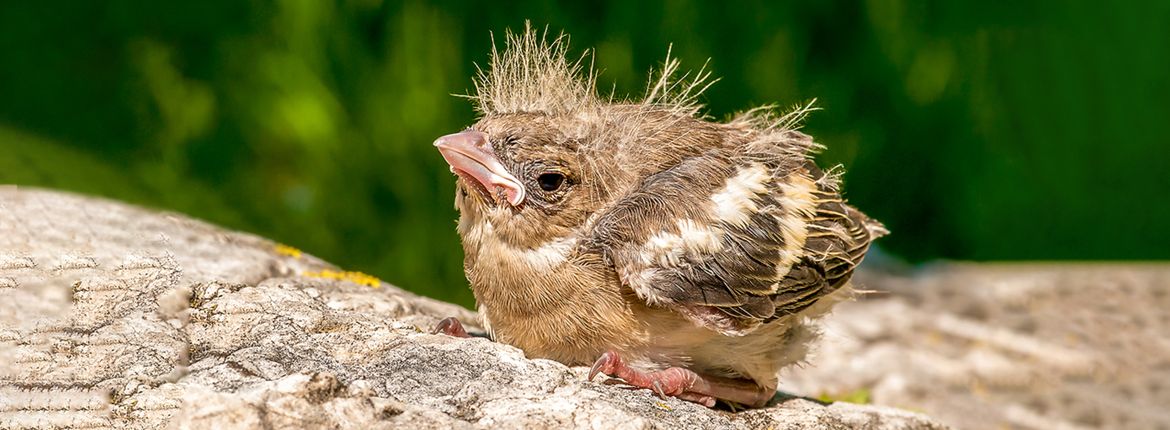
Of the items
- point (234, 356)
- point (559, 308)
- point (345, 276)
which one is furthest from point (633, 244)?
point (345, 276)

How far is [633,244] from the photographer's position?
3006 mm

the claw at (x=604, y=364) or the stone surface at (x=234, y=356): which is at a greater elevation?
the stone surface at (x=234, y=356)

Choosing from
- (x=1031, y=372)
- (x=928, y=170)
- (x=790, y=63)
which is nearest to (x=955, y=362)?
(x=1031, y=372)

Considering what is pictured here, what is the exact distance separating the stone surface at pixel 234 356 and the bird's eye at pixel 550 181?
46 centimetres

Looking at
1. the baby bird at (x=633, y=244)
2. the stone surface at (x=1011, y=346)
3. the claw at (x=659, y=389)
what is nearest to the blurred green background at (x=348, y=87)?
the stone surface at (x=1011, y=346)

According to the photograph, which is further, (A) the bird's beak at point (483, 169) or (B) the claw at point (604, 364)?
(A) the bird's beak at point (483, 169)

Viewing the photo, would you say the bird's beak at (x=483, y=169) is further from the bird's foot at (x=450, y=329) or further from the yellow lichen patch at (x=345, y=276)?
the yellow lichen patch at (x=345, y=276)

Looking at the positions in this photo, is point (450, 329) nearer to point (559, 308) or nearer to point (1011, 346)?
point (559, 308)

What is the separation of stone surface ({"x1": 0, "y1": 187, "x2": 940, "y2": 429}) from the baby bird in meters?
0.12

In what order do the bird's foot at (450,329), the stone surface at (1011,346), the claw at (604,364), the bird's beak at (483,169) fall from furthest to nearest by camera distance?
the stone surface at (1011,346) < the bird's foot at (450,329) < the bird's beak at (483,169) < the claw at (604,364)

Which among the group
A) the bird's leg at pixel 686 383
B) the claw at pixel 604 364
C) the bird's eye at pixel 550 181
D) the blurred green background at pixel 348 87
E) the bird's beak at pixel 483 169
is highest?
the blurred green background at pixel 348 87

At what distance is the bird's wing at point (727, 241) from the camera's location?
2.98m

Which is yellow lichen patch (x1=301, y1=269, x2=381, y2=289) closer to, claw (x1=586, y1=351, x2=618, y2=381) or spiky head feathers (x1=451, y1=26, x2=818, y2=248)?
spiky head feathers (x1=451, y1=26, x2=818, y2=248)

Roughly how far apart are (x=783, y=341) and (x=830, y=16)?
13.0ft
